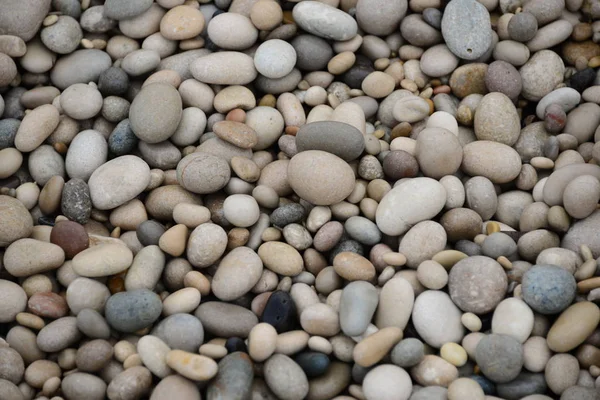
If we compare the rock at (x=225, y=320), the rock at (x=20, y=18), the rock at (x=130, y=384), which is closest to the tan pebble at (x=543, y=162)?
the rock at (x=225, y=320)

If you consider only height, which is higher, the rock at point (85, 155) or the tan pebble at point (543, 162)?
the tan pebble at point (543, 162)

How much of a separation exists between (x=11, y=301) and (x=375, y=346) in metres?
0.70

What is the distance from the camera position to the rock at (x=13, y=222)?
56.4 inches

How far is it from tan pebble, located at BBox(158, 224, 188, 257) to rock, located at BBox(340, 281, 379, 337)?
35cm

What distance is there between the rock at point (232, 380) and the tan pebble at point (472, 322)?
41cm

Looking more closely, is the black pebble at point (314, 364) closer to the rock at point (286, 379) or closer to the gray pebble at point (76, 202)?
the rock at point (286, 379)

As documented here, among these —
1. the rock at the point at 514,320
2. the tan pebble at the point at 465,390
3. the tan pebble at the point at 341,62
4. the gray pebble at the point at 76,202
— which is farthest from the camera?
the tan pebble at the point at 341,62

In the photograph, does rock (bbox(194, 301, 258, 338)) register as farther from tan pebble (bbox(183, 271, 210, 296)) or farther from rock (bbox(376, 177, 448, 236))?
rock (bbox(376, 177, 448, 236))

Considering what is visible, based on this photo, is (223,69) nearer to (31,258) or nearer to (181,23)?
(181,23)

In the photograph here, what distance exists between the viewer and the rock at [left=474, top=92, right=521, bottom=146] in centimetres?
163

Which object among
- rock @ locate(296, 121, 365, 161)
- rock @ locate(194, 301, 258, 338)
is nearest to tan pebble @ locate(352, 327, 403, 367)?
rock @ locate(194, 301, 258, 338)

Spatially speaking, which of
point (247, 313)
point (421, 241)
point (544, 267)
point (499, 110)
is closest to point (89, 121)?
point (247, 313)

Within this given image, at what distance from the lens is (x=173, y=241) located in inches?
56.7

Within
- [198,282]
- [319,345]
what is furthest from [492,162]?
[198,282]
